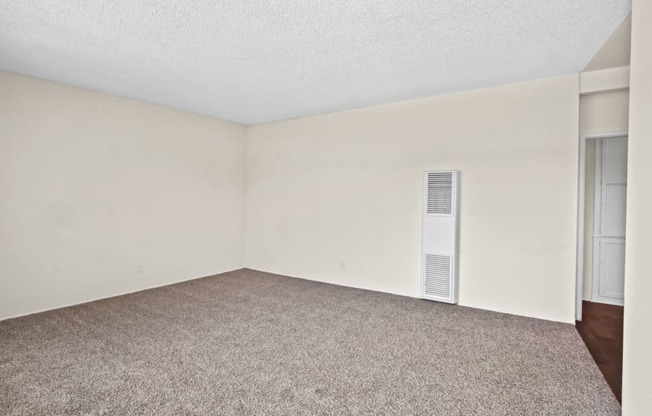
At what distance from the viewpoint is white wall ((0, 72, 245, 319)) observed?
3.53 m

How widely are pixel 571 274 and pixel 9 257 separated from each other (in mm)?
5721

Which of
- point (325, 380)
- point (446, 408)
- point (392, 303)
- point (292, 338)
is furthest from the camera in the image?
point (392, 303)

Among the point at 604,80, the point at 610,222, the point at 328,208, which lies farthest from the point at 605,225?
the point at 328,208

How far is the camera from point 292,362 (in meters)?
2.60

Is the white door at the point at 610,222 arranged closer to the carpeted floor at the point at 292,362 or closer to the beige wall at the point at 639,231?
the carpeted floor at the point at 292,362

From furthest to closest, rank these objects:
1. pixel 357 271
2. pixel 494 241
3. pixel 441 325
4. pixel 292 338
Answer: pixel 357 271
pixel 494 241
pixel 441 325
pixel 292 338

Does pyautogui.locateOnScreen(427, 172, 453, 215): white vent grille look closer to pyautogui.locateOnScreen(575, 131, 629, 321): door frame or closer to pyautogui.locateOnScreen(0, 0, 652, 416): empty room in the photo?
pyautogui.locateOnScreen(0, 0, 652, 416): empty room

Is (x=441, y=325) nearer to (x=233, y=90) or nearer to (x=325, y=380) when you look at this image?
(x=325, y=380)

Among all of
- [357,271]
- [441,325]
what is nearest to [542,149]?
[441,325]

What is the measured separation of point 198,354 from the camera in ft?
8.87

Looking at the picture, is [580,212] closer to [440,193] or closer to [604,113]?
[604,113]

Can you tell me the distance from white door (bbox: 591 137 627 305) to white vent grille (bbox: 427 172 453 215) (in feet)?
6.75

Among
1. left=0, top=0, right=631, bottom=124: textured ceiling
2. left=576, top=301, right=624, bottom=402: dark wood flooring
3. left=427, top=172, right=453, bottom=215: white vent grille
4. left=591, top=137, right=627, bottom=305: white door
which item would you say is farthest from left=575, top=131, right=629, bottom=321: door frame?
left=427, top=172, right=453, bottom=215: white vent grille

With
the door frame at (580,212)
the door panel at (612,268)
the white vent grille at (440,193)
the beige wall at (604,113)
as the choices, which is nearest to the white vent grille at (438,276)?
the white vent grille at (440,193)
